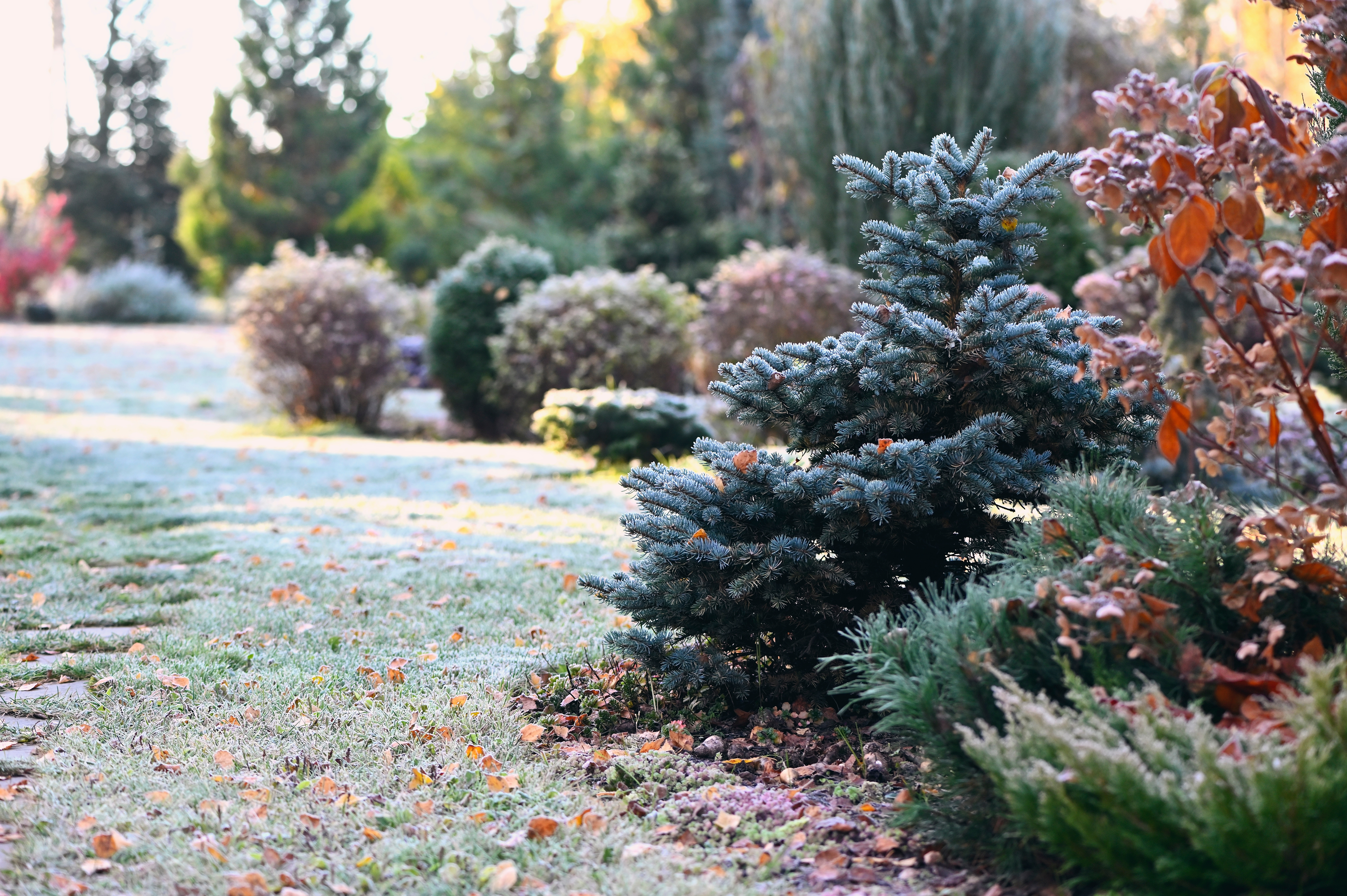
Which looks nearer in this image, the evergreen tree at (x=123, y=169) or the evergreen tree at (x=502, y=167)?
the evergreen tree at (x=502, y=167)

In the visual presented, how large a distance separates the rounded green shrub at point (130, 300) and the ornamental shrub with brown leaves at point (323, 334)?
13.0 m

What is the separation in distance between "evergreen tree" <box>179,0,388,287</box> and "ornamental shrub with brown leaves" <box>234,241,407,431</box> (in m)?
16.7

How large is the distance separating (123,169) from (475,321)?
23.9 m

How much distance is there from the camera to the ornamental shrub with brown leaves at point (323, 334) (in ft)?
33.7

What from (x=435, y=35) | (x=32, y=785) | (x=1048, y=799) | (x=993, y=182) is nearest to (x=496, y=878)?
(x=1048, y=799)

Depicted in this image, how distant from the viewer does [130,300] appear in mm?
22031

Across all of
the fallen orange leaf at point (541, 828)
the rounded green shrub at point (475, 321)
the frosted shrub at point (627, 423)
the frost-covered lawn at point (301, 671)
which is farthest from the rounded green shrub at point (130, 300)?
the fallen orange leaf at point (541, 828)

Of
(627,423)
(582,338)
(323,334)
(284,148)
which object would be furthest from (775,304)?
(284,148)

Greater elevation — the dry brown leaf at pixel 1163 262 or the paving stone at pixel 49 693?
the dry brown leaf at pixel 1163 262

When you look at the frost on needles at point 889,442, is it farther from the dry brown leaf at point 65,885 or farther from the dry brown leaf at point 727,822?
the dry brown leaf at point 65,885

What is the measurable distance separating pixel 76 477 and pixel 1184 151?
7.54 meters

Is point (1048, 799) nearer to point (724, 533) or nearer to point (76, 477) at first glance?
point (724, 533)

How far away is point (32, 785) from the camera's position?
2.63m

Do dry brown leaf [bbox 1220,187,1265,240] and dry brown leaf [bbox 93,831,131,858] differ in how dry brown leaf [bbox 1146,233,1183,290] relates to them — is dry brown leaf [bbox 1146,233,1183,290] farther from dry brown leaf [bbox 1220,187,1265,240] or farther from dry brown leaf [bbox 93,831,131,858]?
dry brown leaf [bbox 93,831,131,858]
